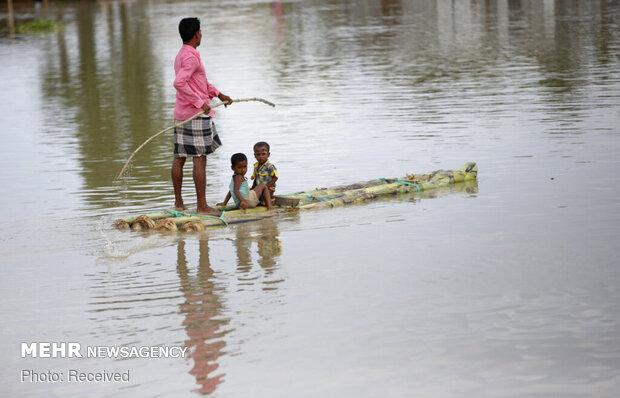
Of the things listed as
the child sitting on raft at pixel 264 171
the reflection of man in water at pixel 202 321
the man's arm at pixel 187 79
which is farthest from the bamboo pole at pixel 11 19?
the reflection of man in water at pixel 202 321

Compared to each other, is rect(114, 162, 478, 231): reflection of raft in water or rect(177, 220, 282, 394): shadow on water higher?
rect(114, 162, 478, 231): reflection of raft in water

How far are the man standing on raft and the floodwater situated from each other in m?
0.65

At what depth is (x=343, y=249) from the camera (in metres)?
6.71

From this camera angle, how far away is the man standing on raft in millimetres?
7684

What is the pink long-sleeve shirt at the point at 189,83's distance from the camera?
7668 millimetres

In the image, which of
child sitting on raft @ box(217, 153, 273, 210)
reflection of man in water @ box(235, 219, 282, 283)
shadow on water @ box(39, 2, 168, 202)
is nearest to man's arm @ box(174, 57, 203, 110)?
child sitting on raft @ box(217, 153, 273, 210)

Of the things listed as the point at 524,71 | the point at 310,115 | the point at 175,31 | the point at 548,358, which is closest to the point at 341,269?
the point at 548,358

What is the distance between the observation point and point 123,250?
691cm

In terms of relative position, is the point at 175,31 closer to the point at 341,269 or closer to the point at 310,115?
the point at 310,115

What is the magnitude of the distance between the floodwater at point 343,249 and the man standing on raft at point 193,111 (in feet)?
2.13

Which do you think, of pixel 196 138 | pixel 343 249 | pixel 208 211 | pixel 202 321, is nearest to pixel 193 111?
pixel 196 138

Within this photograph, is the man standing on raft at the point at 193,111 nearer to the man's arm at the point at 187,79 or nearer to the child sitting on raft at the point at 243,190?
the man's arm at the point at 187,79

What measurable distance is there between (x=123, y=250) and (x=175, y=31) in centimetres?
2551

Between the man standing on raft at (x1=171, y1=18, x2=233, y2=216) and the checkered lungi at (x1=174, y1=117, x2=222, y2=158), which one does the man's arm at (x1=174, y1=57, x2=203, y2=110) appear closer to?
the man standing on raft at (x1=171, y1=18, x2=233, y2=216)
